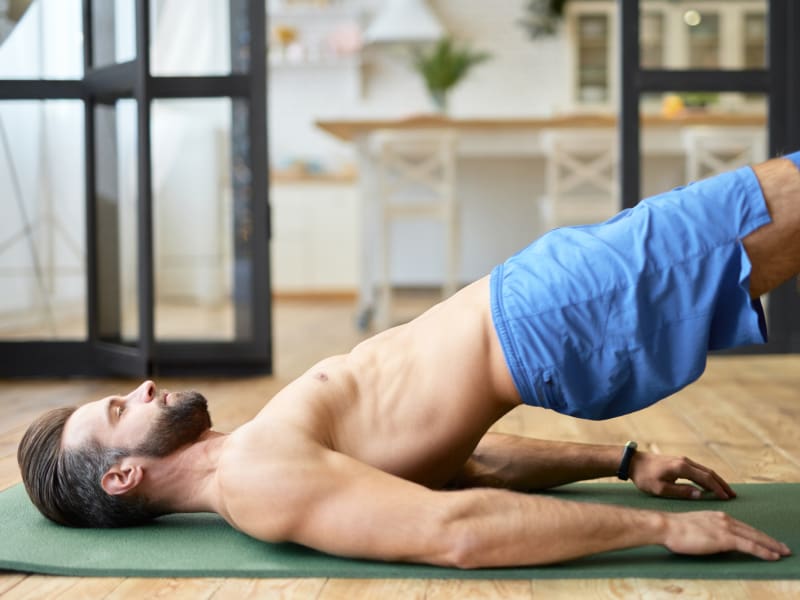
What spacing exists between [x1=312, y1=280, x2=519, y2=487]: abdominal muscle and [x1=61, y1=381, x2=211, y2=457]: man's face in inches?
9.0

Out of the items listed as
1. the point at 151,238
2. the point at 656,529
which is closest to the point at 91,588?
the point at 656,529

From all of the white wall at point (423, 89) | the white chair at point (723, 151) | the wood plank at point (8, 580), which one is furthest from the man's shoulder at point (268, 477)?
the white wall at point (423, 89)

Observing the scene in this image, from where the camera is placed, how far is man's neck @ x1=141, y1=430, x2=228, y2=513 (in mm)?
1680

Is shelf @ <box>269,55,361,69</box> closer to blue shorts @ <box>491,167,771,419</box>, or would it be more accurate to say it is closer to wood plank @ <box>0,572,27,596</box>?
blue shorts @ <box>491,167,771,419</box>

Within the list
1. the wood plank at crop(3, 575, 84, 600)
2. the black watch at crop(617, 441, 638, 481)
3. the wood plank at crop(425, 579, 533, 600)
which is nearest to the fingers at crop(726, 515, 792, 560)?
the wood plank at crop(425, 579, 533, 600)

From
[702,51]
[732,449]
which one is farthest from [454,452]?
[702,51]

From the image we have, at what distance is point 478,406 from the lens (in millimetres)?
1655

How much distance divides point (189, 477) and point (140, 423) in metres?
0.12

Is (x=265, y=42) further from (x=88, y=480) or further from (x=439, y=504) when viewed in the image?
(x=439, y=504)

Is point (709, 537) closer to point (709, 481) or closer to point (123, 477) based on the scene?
point (709, 481)

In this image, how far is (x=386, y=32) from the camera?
782cm

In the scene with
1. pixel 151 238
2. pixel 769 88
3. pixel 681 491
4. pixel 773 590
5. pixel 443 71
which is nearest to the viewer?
pixel 773 590

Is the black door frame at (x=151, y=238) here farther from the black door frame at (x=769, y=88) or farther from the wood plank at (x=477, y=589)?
the wood plank at (x=477, y=589)

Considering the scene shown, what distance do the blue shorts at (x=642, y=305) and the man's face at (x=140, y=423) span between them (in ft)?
1.75
